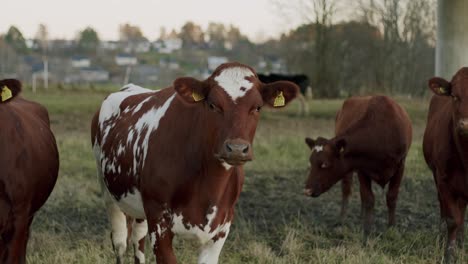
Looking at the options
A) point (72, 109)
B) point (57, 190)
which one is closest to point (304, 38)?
point (72, 109)

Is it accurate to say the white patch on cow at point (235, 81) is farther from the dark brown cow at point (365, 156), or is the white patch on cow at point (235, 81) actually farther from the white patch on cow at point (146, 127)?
the dark brown cow at point (365, 156)

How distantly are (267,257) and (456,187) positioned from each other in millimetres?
1933

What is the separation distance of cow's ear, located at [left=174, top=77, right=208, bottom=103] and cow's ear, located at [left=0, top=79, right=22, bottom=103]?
141cm

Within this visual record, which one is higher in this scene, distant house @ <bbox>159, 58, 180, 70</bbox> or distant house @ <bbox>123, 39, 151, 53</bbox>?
distant house @ <bbox>123, 39, 151, 53</bbox>

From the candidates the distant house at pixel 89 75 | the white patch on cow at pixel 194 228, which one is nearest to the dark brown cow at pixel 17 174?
the white patch on cow at pixel 194 228

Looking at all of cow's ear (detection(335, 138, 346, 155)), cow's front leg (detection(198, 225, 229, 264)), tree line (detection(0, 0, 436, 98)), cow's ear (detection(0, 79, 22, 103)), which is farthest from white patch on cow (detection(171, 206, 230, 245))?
tree line (detection(0, 0, 436, 98))

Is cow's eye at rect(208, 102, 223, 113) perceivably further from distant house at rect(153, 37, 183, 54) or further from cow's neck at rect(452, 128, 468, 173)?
distant house at rect(153, 37, 183, 54)

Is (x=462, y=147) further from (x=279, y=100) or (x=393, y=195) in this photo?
(x=279, y=100)

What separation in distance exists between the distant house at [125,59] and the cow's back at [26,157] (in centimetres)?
7708

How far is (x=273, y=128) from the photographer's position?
20406 mm

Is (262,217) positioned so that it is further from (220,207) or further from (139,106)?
(220,207)

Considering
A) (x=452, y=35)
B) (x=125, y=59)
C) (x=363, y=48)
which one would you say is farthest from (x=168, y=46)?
(x=452, y=35)

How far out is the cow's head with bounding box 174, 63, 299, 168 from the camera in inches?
164

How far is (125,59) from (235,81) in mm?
82924
